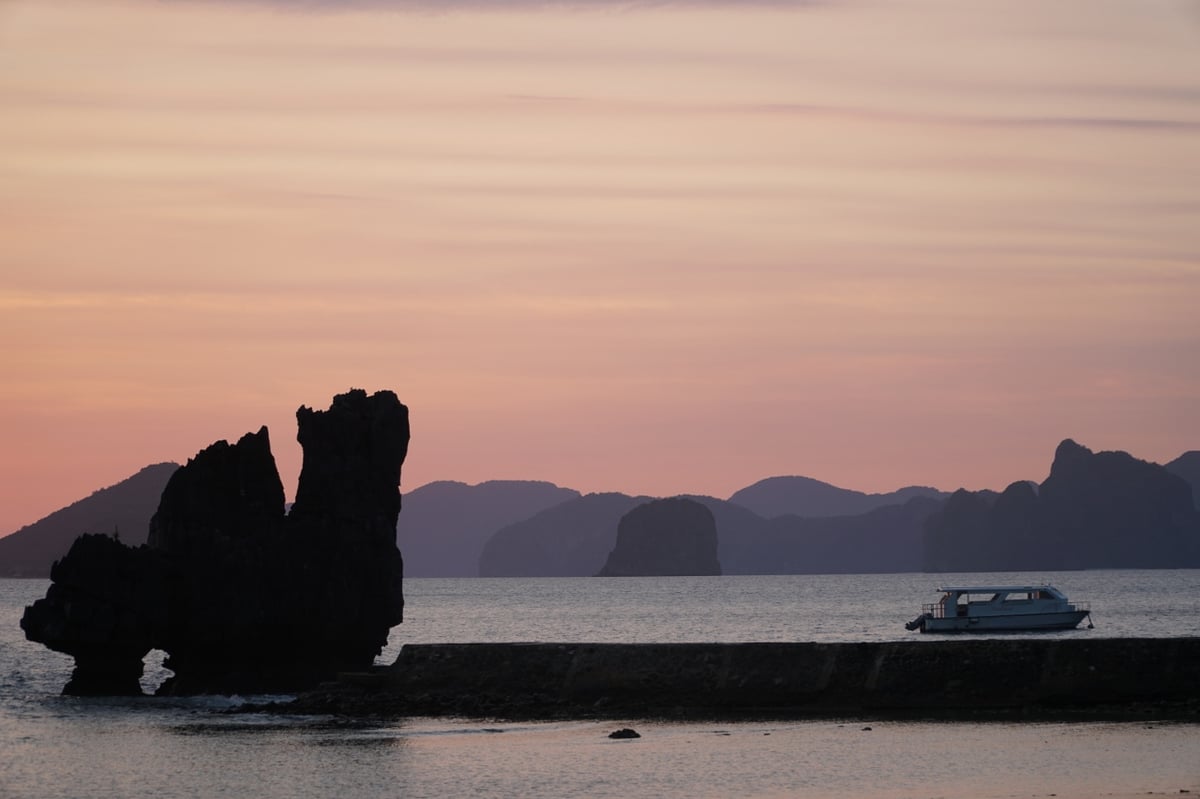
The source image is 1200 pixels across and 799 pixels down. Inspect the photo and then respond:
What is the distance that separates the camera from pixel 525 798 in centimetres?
3238

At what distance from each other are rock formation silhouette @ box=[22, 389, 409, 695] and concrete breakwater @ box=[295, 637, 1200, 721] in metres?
11.1

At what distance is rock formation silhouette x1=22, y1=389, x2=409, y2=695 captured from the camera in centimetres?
5953

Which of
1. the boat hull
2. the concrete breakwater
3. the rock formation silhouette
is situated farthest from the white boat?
the concrete breakwater

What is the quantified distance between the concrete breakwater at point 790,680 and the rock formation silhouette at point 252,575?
11.1m

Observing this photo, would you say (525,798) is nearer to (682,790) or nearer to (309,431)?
(682,790)

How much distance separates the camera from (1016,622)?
96.2m

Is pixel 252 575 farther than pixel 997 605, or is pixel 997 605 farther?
pixel 997 605

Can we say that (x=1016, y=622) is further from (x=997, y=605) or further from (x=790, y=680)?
(x=790, y=680)

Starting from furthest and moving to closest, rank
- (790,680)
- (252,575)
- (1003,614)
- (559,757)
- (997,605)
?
(997,605), (1003,614), (252,575), (790,680), (559,757)

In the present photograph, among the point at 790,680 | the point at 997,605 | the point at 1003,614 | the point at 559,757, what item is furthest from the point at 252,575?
the point at 997,605

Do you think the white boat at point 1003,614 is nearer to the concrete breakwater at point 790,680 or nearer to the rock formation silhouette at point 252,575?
the rock formation silhouette at point 252,575

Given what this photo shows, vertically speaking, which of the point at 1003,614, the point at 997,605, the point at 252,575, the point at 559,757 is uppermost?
the point at 252,575

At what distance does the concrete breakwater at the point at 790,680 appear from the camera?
43844mm

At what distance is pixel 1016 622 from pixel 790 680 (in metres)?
53.0
